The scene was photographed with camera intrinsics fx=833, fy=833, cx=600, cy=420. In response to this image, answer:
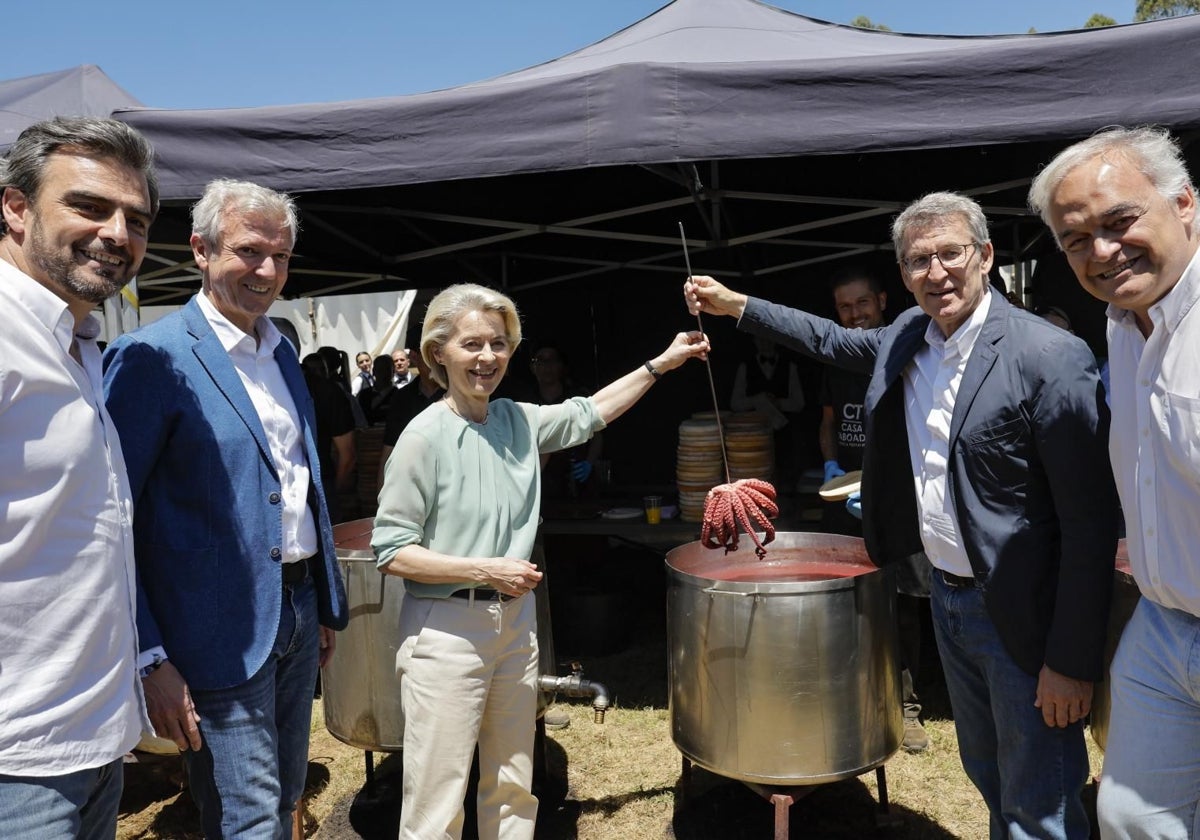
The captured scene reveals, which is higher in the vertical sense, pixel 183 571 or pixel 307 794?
pixel 183 571

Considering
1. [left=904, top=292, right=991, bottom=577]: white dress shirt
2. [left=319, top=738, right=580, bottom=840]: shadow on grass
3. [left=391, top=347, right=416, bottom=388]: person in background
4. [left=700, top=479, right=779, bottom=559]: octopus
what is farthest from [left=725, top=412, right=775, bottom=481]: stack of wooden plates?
[left=391, top=347, right=416, bottom=388]: person in background

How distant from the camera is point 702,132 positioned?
119 inches

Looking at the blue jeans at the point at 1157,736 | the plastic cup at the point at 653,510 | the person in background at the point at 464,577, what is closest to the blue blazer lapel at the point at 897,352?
the blue jeans at the point at 1157,736

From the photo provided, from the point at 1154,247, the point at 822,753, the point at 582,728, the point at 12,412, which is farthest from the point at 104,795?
the point at 582,728

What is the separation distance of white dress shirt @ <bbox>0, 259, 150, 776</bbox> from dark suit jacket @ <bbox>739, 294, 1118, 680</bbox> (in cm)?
176

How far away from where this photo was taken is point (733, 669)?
243cm

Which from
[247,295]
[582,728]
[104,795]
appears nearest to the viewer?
[104,795]

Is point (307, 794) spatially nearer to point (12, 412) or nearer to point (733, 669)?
point (733, 669)

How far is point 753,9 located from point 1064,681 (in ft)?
14.4

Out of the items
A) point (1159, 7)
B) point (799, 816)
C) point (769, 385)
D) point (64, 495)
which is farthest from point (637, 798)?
point (1159, 7)

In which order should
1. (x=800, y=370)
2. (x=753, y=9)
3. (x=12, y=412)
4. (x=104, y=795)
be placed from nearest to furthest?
(x=12, y=412) → (x=104, y=795) → (x=753, y=9) → (x=800, y=370)

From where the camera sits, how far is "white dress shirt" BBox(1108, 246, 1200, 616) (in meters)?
1.41

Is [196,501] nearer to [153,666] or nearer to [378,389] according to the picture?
[153,666]

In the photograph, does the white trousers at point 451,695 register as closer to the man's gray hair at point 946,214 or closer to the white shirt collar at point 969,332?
the white shirt collar at point 969,332
